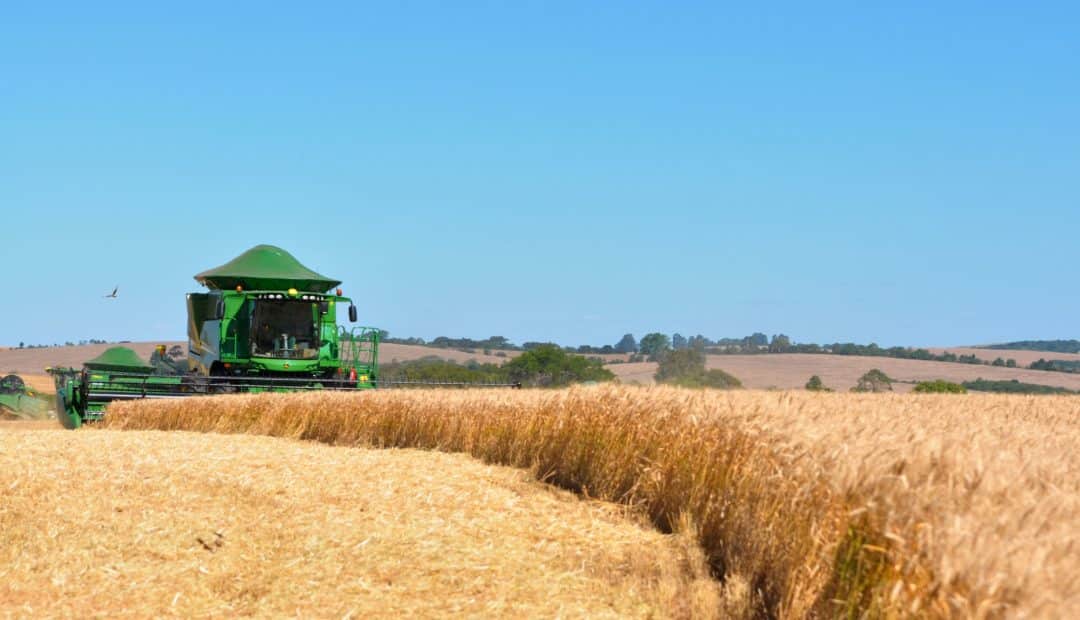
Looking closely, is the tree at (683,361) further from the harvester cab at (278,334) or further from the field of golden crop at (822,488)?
the field of golden crop at (822,488)

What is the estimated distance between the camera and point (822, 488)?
5.46 m

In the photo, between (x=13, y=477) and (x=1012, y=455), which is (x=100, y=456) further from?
(x=1012, y=455)

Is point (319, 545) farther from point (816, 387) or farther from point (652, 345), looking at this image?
point (652, 345)

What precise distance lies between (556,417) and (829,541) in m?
4.77

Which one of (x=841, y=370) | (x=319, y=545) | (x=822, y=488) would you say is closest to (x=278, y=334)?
(x=319, y=545)

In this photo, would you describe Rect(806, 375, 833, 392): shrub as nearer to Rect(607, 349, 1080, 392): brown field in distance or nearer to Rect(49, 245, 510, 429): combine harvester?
Rect(607, 349, 1080, 392): brown field in distance

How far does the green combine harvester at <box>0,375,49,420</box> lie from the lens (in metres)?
27.2

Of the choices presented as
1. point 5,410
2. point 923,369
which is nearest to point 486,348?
point 923,369

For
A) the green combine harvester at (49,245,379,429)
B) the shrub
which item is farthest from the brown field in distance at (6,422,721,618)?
the green combine harvester at (49,245,379,429)

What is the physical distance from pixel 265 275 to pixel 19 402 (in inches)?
399

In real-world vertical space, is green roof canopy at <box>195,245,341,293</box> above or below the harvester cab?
above

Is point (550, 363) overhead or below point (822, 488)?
overhead

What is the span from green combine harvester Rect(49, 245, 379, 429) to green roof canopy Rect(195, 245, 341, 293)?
0.06 feet

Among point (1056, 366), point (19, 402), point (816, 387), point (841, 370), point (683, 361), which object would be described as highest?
point (1056, 366)
